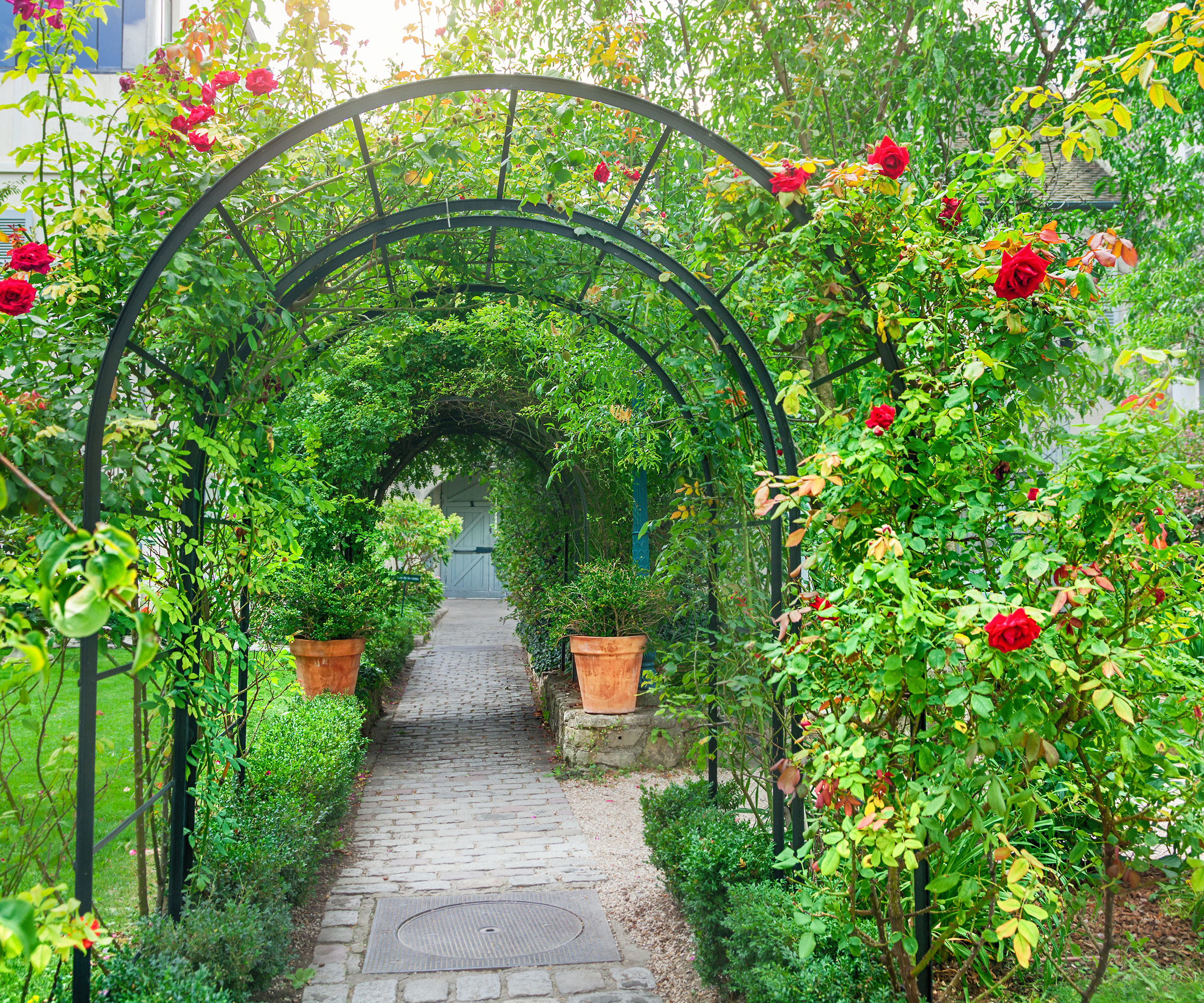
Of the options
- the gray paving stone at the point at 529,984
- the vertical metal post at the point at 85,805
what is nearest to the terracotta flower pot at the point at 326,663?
the gray paving stone at the point at 529,984

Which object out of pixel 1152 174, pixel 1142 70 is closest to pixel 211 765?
pixel 1142 70

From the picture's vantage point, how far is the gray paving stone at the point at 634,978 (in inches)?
127

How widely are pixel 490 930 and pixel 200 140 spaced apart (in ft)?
10.6

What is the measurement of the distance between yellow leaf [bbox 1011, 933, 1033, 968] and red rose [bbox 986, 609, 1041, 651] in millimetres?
622

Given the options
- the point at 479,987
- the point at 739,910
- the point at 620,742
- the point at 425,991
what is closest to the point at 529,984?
the point at 479,987

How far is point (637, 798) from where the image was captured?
18.4 feet

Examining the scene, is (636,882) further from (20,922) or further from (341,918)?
(20,922)

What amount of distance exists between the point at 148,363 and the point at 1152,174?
16.6 feet

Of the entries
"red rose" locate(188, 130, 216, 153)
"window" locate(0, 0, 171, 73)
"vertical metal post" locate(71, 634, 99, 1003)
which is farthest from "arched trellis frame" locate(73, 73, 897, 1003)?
"window" locate(0, 0, 171, 73)

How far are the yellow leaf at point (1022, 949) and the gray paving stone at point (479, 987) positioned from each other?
2012 millimetres

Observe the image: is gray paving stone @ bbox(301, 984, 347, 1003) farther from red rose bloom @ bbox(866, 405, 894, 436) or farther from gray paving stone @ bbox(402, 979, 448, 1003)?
red rose bloom @ bbox(866, 405, 894, 436)

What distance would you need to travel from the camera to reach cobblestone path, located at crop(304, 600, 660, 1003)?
127 inches

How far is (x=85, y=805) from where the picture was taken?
6.88 feet

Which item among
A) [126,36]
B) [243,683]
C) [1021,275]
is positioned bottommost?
[243,683]
